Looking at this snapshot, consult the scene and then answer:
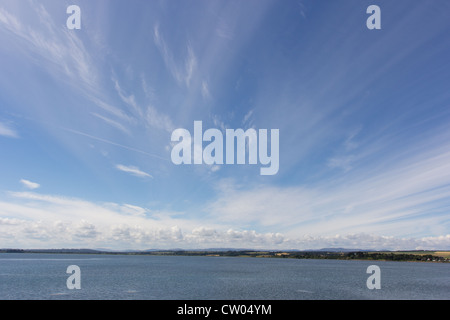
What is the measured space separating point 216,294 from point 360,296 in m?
36.6

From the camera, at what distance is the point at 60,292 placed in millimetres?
65062
